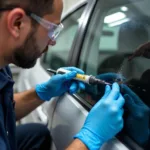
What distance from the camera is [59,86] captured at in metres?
1.30

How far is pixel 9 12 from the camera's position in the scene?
2.88 ft

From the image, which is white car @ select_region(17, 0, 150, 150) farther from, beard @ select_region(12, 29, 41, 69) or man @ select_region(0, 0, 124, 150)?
beard @ select_region(12, 29, 41, 69)

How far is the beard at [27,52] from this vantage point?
38.6 inches

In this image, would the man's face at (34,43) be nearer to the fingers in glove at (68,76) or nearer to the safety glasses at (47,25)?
the safety glasses at (47,25)

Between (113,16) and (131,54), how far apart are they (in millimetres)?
342

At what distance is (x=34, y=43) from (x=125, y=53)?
384mm

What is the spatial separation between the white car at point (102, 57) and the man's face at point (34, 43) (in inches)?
11.5

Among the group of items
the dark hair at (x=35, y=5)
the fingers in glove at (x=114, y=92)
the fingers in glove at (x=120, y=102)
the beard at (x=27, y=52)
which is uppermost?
the dark hair at (x=35, y=5)

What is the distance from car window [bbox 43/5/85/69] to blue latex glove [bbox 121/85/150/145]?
2.54 feet

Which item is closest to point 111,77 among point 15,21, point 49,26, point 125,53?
point 125,53

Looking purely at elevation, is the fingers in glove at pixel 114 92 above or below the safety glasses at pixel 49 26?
below

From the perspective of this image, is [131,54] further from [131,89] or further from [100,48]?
[100,48]

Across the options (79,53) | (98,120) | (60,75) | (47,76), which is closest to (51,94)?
(60,75)

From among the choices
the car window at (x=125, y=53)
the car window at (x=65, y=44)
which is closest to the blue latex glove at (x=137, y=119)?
the car window at (x=125, y=53)
